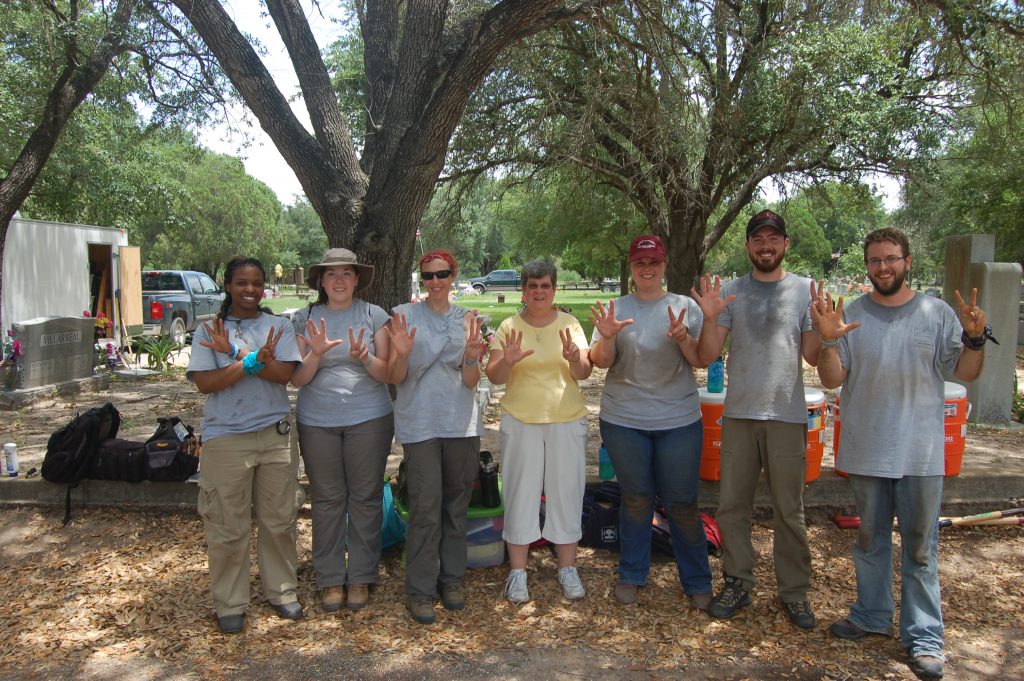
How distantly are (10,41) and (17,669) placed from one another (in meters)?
11.0

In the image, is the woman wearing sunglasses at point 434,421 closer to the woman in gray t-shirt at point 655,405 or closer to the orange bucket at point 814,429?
the woman in gray t-shirt at point 655,405

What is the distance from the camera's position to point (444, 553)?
11.9 ft

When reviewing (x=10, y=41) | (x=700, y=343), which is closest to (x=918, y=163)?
(x=700, y=343)

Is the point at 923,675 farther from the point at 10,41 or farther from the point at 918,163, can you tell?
the point at 10,41

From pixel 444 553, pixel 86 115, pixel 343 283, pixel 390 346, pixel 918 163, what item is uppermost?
pixel 86 115

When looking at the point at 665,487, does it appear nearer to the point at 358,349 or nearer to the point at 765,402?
the point at 765,402

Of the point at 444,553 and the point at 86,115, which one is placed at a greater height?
the point at 86,115

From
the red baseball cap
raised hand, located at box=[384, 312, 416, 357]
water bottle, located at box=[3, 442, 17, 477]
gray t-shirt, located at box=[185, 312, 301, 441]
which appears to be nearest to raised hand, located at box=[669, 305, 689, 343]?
the red baseball cap

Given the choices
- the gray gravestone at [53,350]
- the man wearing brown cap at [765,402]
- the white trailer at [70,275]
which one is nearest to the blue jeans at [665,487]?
the man wearing brown cap at [765,402]

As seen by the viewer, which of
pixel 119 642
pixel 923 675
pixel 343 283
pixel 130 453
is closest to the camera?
pixel 923 675

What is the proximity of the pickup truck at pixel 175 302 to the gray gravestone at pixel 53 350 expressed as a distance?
186 inches

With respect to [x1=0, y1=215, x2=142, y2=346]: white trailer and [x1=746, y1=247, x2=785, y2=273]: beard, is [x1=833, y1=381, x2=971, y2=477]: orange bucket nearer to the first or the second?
[x1=746, y1=247, x2=785, y2=273]: beard

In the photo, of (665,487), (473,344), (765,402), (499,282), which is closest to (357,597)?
(473,344)

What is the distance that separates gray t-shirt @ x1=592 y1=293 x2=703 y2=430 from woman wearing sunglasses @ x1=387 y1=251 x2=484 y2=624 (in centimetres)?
73
